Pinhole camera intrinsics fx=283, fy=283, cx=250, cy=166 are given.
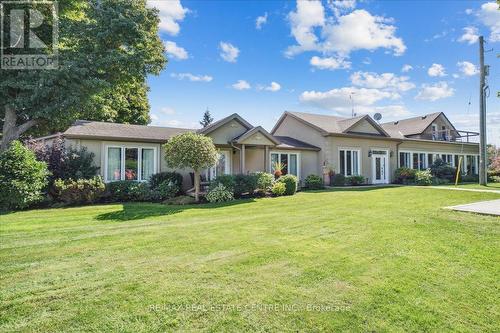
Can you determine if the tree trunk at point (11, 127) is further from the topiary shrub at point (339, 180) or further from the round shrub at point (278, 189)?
the topiary shrub at point (339, 180)

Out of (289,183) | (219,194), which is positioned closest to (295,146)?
(289,183)

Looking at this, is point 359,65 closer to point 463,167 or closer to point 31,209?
point 463,167

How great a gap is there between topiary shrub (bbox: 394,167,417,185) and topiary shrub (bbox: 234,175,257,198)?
47.1ft

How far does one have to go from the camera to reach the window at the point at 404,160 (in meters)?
24.5

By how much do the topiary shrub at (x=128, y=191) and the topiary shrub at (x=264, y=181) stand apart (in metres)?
5.45

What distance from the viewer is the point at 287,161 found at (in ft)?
67.0

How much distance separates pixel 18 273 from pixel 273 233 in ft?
16.0

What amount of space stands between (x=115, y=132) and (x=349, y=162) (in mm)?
16492

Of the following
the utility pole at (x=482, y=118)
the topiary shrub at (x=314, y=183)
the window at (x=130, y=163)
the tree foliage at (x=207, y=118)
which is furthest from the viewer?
the tree foliage at (x=207, y=118)

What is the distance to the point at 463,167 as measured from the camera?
2925 centimetres

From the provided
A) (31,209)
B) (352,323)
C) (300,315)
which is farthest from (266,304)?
(31,209)

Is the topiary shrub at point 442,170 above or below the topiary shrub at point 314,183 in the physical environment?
above

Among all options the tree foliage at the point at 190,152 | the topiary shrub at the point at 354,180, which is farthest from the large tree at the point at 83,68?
the topiary shrub at the point at 354,180

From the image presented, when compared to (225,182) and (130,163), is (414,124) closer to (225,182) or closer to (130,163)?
(225,182)
